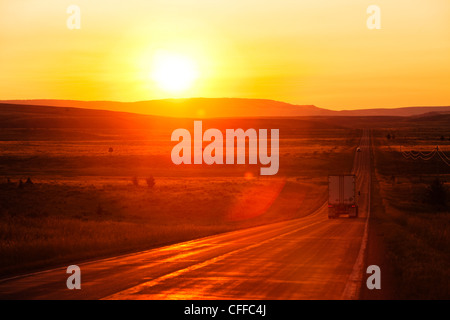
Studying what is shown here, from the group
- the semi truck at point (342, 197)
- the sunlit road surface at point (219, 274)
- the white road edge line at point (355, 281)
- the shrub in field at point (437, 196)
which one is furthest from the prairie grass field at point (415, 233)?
the semi truck at point (342, 197)

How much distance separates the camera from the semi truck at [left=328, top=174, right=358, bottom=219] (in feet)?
155

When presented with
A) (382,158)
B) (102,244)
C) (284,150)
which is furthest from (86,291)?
(284,150)

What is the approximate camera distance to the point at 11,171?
90.4 meters

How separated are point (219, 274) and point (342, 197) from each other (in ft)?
105

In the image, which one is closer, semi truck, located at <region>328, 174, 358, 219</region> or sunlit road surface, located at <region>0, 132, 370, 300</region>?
sunlit road surface, located at <region>0, 132, 370, 300</region>

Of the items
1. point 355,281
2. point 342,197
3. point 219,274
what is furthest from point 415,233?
point 219,274

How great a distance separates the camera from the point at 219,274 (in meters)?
16.7

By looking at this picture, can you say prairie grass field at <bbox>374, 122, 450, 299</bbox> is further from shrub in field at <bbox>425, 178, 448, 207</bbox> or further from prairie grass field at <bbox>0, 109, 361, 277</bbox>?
prairie grass field at <bbox>0, 109, 361, 277</bbox>

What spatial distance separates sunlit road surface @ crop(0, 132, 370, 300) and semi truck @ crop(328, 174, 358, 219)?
20993 millimetres

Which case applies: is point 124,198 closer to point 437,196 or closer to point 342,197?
point 342,197

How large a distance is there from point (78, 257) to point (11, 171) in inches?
2926

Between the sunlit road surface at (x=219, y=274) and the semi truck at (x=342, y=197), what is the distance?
21.0 metres

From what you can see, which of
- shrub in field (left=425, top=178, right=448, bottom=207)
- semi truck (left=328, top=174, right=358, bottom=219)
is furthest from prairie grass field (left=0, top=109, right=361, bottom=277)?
shrub in field (left=425, top=178, right=448, bottom=207)
